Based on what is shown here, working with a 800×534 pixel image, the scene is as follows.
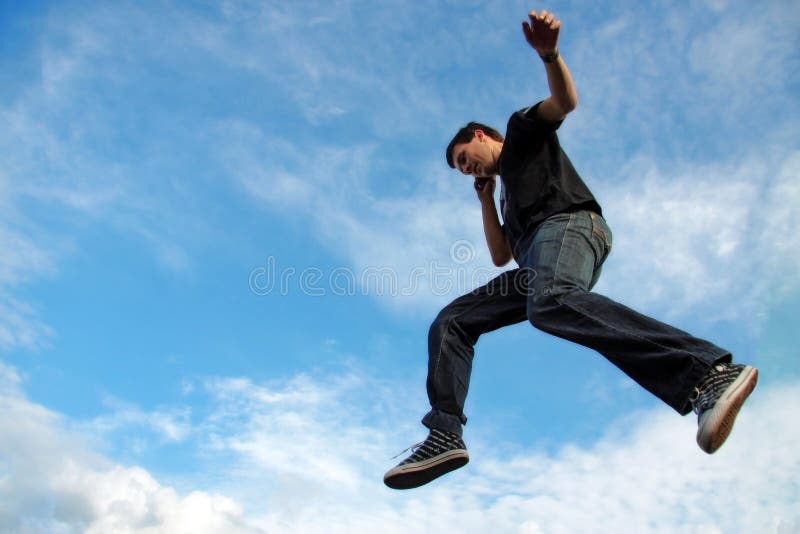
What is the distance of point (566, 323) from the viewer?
12.9ft

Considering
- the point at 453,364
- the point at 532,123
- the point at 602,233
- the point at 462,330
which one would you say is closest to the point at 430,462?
the point at 453,364

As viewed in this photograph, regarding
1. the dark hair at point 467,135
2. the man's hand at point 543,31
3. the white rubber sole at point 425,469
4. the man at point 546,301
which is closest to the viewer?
the man at point 546,301

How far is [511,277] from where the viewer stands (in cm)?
489

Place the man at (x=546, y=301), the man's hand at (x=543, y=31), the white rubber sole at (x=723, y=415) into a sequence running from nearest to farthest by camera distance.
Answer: the white rubber sole at (x=723, y=415) < the man at (x=546, y=301) < the man's hand at (x=543, y=31)

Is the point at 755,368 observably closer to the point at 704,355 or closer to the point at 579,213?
the point at 704,355

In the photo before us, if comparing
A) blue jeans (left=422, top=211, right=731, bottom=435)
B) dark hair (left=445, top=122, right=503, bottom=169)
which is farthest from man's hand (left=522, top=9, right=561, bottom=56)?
dark hair (left=445, top=122, right=503, bottom=169)

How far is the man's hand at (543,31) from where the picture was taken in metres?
3.86

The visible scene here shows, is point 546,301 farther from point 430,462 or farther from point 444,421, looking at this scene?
point 430,462

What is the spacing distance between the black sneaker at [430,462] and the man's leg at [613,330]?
1.03m

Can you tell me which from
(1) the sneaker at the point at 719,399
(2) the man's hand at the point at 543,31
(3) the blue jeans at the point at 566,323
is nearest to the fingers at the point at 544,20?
(2) the man's hand at the point at 543,31

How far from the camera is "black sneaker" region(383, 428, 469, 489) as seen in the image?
4316 mm

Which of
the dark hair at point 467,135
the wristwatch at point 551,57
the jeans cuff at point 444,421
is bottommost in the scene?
the jeans cuff at point 444,421

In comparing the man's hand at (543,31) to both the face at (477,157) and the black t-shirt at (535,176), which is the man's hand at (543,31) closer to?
the black t-shirt at (535,176)

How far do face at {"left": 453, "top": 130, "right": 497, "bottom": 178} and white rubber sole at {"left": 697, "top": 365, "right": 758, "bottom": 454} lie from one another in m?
2.40
